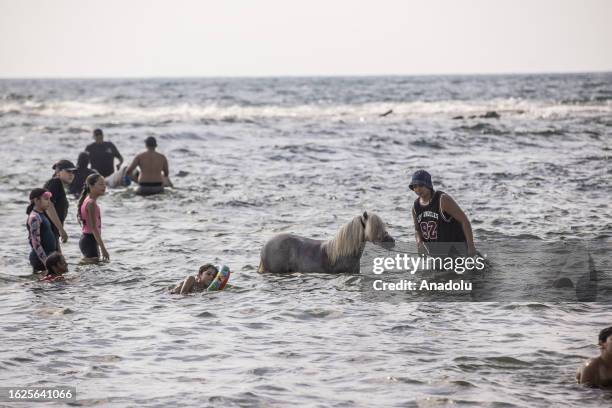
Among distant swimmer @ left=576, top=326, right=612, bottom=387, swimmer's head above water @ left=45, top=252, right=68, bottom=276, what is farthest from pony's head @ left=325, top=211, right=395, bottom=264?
distant swimmer @ left=576, top=326, right=612, bottom=387

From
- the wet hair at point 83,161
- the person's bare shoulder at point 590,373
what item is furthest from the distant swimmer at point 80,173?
the person's bare shoulder at point 590,373

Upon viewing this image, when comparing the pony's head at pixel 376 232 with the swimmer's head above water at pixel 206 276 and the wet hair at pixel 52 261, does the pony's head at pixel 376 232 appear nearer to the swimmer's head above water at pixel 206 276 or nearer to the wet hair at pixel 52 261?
the swimmer's head above water at pixel 206 276

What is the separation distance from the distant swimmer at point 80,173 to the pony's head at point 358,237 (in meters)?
9.14

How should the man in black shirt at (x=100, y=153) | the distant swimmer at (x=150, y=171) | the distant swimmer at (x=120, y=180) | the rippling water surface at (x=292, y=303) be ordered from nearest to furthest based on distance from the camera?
the rippling water surface at (x=292, y=303) < the distant swimmer at (x=150, y=171) < the distant swimmer at (x=120, y=180) < the man in black shirt at (x=100, y=153)

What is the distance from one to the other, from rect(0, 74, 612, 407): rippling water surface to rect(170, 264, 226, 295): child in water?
0.61 ft

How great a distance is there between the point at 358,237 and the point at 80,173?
10051 millimetres

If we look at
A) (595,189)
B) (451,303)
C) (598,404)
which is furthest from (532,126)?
(598,404)

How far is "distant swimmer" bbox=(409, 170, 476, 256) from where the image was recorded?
35.3ft

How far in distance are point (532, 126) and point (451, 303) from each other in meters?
31.6

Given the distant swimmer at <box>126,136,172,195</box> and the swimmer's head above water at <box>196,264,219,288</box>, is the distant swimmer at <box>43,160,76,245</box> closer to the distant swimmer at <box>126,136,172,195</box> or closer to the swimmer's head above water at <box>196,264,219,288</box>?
the swimmer's head above water at <box>196,264,219,288</box>

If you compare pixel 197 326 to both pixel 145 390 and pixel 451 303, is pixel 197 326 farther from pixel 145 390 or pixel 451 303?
pixel 451 303

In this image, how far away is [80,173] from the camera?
64.0ft

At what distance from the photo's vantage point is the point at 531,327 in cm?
936

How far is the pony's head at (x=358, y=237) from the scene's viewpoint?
1130 cm
